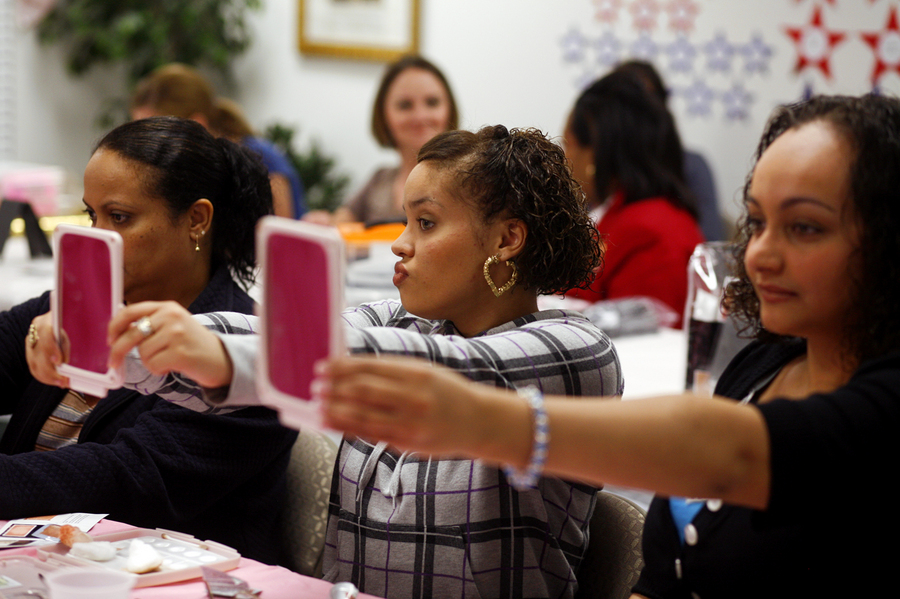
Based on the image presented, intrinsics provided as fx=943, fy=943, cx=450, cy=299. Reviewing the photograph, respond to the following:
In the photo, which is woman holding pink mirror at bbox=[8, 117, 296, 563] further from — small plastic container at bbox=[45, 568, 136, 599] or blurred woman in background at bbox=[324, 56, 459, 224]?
blurred woman in background at bbox=[324, 56, 459, 224]

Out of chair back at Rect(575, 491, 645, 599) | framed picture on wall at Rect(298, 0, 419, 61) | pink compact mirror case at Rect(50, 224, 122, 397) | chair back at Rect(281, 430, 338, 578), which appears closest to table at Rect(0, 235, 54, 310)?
chair back at Rect(281, 430, 338, 578)

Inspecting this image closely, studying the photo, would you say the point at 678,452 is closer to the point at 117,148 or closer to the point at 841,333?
the point at 841,333

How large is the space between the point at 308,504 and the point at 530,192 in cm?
73

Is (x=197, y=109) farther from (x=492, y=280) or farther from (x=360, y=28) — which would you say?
(x=492, y=280)

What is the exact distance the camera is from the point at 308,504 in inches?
67.3

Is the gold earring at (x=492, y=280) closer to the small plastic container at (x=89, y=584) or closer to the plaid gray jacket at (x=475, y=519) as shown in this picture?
the plaid gray jacket at (x=475, y=519)

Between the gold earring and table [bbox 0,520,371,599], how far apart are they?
18.7 inches

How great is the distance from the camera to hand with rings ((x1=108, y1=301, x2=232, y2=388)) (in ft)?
3.44

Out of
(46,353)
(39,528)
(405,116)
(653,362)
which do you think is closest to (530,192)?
(46,353)

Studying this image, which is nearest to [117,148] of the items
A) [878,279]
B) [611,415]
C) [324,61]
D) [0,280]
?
[611,415]

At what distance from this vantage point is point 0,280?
2.96 metres

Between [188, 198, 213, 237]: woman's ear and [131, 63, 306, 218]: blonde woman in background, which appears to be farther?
[131, 63, 306, 218]: blonde woman in background

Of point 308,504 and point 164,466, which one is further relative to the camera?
point 308,504

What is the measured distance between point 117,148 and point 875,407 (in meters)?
1.25
